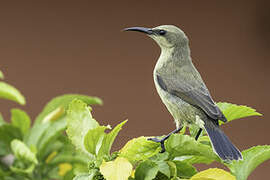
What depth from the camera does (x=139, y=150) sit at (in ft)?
3.93

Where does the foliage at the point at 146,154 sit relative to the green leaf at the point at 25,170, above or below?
above

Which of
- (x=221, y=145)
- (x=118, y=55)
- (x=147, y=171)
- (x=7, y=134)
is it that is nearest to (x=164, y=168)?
(x=147, y=171)

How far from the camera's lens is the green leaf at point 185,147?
3.76 feet

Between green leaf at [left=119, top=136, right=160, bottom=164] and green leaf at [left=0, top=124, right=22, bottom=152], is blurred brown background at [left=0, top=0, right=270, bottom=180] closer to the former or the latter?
green leaf at [left=0, top=124, right=22, bottom=152]

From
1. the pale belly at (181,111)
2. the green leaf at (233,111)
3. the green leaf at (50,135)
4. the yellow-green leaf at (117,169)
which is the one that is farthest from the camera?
the green leaf at (50,135)

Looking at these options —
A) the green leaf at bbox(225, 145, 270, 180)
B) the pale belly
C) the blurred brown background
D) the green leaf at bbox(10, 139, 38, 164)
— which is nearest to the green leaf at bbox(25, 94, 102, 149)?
the green leaf at bbox(10, 139, 38, 164)

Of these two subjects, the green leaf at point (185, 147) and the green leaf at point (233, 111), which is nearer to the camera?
the green leaf at point (185, 147)

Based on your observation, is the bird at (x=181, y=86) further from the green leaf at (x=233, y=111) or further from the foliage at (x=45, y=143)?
the foliage at (x=45, y=143)

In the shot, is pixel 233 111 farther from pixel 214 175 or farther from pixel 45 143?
pixel 45 143

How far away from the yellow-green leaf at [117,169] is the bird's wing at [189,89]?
335 millimetres

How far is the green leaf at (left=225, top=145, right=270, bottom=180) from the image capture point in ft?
4.10

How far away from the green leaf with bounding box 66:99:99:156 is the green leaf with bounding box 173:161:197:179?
23 centimetres

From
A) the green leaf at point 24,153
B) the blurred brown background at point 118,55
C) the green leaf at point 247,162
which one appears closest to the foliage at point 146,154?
the green leaf at point 247,162

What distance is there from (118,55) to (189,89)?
3.09m
